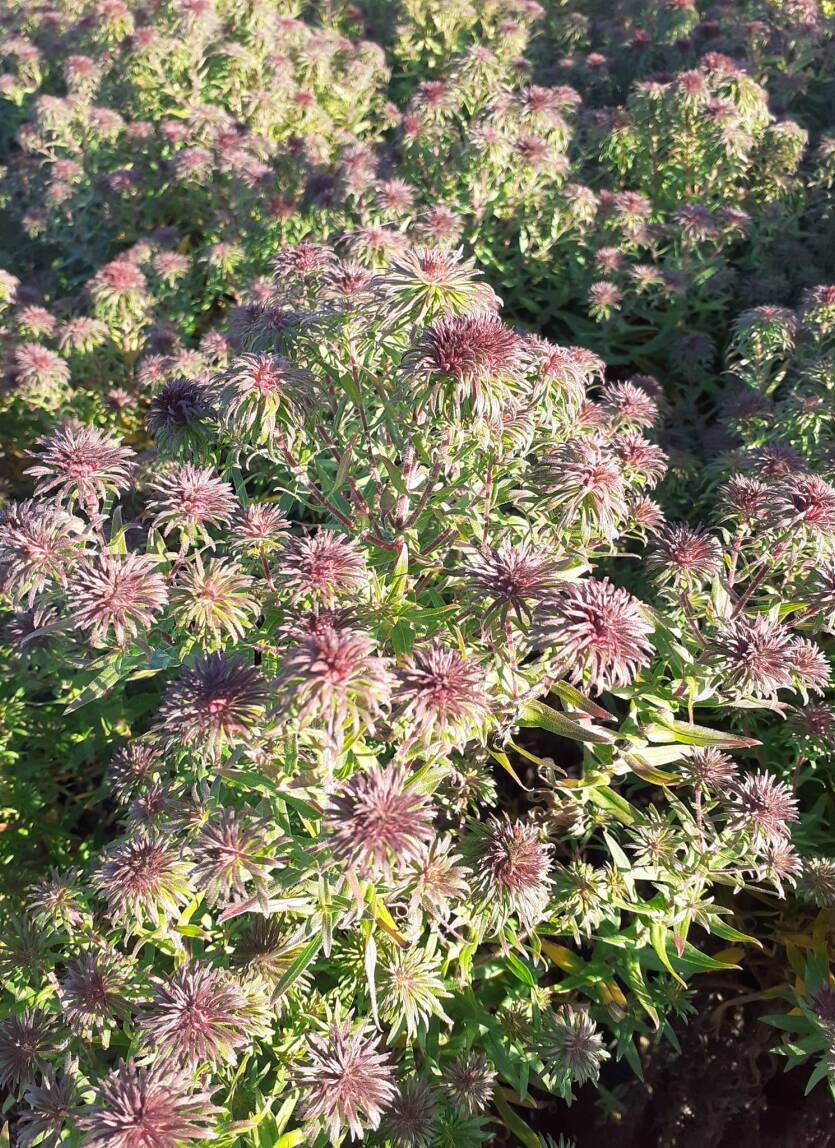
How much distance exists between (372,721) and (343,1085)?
87cm

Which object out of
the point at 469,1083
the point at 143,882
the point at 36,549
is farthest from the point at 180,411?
the point at 469,1083

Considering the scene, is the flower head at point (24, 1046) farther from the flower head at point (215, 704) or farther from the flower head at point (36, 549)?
the flower head at point (36, 549)

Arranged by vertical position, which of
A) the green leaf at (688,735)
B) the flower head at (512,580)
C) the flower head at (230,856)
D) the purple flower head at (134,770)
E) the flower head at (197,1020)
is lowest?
the purple flower head at (134,770)

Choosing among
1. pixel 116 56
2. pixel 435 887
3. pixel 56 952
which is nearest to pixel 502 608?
pixel 435 887

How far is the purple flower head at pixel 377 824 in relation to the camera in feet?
5.01

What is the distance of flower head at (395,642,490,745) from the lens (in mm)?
1629

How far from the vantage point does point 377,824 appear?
1539 mm

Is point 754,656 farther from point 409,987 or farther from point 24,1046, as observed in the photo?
point 24,1046

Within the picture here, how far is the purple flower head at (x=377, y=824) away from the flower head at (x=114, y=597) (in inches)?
20.9

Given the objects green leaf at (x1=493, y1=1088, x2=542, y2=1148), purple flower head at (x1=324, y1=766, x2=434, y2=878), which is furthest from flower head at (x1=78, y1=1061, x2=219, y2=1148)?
green leaf at (x1=493, y1=1088, x2=542, y2=1148)

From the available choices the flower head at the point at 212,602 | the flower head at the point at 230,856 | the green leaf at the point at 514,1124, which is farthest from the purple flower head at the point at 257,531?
the green leaf at the point at 514,1124

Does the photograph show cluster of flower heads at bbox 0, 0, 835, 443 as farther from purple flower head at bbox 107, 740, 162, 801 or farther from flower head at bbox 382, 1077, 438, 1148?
flower head at bbox 382, 1077, 438, 1148

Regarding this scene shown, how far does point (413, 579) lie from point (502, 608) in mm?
539

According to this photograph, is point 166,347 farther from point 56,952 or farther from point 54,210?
point 56,952
